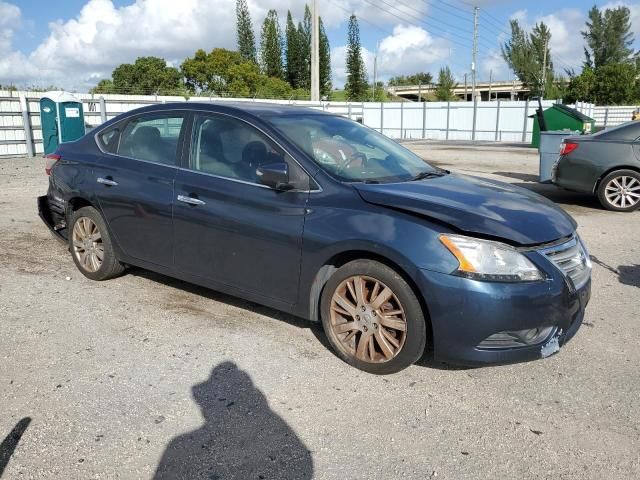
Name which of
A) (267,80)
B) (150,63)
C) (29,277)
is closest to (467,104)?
(29,277)

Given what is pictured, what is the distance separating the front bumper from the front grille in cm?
11

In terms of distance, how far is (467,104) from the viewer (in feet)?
114

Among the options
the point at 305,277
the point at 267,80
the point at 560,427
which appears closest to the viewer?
the point at 560,427

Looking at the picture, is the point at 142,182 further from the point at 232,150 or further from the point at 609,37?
the point at 609,37

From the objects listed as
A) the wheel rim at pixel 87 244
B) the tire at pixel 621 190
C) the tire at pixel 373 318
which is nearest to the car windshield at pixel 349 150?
the tire at pixel 373 318

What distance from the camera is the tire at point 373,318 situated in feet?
10.9

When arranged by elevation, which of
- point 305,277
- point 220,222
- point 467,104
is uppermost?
point 467,104

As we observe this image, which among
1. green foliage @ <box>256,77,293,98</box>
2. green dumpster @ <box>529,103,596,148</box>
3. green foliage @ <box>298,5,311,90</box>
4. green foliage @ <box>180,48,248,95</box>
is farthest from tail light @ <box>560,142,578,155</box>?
green foliage @ <box>298,5,311,90</box>

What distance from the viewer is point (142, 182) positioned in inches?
180

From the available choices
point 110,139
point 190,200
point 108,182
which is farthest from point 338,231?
point 110,139

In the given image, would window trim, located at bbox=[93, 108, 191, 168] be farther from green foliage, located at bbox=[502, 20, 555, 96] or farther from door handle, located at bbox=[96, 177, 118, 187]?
green foliage, located at bbox=[502, 20, 555, 96]

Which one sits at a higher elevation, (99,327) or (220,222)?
(220,222)

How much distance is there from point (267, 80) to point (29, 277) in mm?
66990

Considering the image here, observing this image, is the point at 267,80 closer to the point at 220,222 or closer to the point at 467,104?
the point at 467,104
